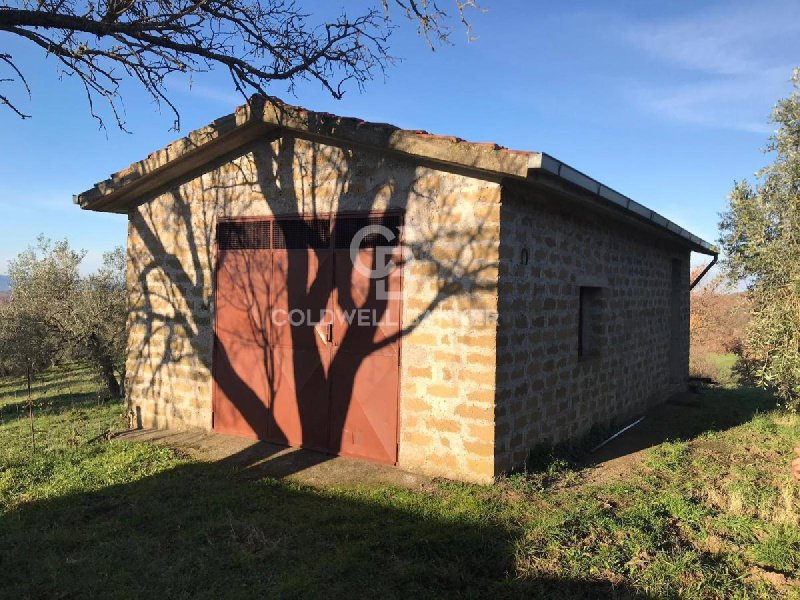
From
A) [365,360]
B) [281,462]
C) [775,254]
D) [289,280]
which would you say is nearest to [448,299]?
[365,360]

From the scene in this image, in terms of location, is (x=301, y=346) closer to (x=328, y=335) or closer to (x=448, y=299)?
(x=328, y=335)

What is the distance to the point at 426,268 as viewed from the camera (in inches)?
231

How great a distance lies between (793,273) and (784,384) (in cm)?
191

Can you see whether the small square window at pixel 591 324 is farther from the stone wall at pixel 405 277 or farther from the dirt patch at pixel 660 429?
the stone wall at pixel 405 277

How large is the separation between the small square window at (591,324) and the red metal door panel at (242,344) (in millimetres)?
4485

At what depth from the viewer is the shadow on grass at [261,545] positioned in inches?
146

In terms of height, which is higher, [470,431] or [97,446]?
[470,431]

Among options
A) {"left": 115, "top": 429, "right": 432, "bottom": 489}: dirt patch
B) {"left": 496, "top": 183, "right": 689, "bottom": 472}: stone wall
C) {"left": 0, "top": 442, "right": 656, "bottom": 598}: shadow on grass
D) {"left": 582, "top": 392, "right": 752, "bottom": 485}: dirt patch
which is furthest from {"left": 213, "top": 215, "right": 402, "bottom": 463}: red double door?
{"left": 582, "top": 392, "right": 752, "bottom": 485}: dirt patch

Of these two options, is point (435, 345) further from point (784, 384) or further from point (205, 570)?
point (784, 384)

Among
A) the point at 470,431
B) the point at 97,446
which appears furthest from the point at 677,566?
the point at 97,446

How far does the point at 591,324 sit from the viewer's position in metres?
8.01

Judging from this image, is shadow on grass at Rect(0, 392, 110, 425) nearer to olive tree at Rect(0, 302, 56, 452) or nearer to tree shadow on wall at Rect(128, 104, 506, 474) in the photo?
olive tree at Rect(0, 302, 56, 452)

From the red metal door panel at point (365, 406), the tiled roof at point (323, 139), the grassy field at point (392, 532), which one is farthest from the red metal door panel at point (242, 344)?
the tiled roof at point (323, 139)

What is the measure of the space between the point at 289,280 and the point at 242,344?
119cm
